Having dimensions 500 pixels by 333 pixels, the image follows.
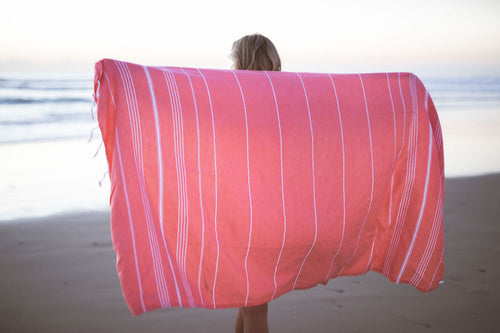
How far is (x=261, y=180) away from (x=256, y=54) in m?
0.57

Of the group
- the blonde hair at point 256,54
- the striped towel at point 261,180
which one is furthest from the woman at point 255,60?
the striped towel at point 261,180

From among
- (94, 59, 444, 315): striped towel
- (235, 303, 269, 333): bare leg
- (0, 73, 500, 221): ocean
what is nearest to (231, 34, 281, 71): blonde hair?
(94, 59, 444, 315): striped towel

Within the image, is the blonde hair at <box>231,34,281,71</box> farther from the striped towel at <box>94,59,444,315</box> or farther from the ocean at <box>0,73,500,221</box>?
Answer: the ocean at <box>0,73,500,221</box>

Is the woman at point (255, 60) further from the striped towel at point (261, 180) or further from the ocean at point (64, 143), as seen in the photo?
the ocean at point (64, 143)

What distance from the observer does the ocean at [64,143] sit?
5004 millimetres

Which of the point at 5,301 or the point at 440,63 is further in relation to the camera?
the point at 440,63

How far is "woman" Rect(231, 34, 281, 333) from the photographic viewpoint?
2.05m

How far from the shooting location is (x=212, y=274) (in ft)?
6.13

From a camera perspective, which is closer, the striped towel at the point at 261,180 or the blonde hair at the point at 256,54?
the striped towel at the point at 261,180

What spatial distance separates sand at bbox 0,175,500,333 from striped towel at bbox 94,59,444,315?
86 centimetres

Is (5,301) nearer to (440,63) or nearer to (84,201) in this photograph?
(84,201)

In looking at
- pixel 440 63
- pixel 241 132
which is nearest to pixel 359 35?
pixel 440 63

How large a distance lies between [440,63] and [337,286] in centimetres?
2189

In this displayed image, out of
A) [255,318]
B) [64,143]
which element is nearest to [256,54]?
[255,318]
